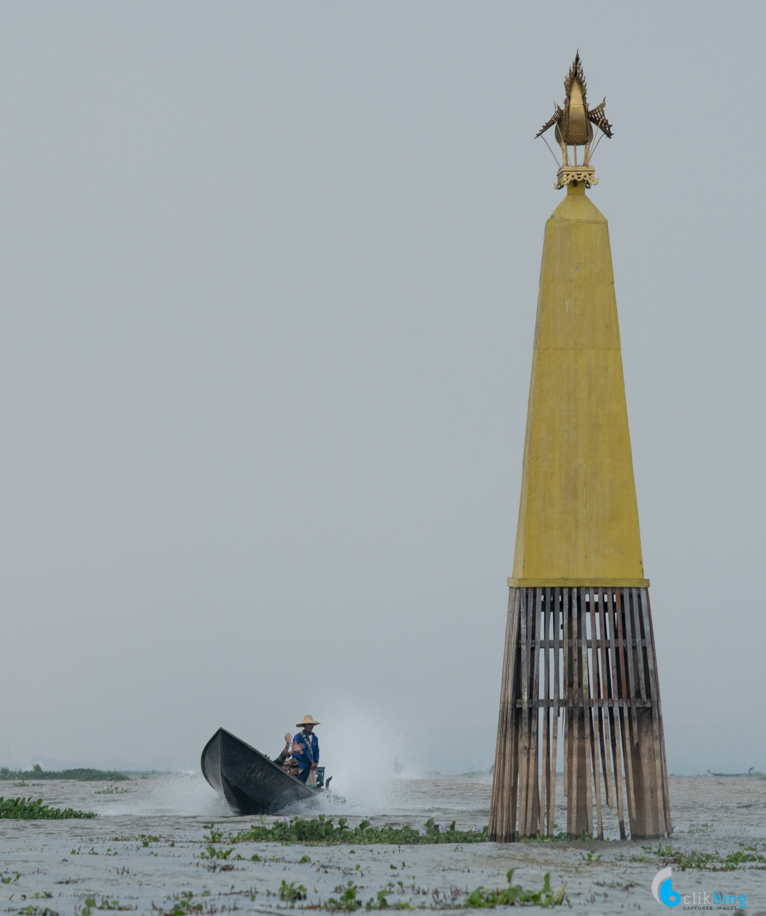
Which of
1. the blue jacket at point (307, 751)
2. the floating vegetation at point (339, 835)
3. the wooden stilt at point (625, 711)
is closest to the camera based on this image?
the floating vegetation at point (339, 835)

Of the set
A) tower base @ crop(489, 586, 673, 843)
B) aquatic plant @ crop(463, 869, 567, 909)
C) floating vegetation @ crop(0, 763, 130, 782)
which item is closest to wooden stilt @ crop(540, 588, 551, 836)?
tower base @ crop(489, 586, 673, 843)

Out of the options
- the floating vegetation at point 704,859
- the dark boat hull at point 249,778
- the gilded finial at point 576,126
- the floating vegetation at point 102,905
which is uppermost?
the gilded finial at point 576,126

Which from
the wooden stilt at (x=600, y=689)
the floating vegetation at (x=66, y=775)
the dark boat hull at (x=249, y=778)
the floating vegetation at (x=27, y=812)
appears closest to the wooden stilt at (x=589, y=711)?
the wooden stilt at (x=600, y=689)

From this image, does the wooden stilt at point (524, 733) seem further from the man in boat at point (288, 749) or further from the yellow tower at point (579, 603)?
the man in boat at point (288, 749)

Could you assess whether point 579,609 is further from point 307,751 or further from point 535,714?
point 307,751

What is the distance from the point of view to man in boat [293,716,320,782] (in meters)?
22.2

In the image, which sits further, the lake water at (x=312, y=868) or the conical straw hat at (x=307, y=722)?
the conical straw hat at (x=307, y=722)

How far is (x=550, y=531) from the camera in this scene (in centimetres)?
1468

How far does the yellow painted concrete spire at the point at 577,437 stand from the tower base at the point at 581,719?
1.45ft

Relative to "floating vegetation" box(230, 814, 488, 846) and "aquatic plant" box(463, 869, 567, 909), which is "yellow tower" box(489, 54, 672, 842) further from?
"aquatic plant" box(463, 869, 567, 909)

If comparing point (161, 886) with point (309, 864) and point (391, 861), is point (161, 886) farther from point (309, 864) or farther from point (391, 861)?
point (391, 861)

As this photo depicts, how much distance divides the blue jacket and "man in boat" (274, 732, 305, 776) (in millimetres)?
70

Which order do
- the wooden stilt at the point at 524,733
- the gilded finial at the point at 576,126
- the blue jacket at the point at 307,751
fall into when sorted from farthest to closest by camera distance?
the blue jacket at the point at 307,751 → the gilded finial at the point at 576,126 → the wooden stilt at the point at 524,733

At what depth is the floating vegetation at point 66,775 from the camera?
33.9 metres
